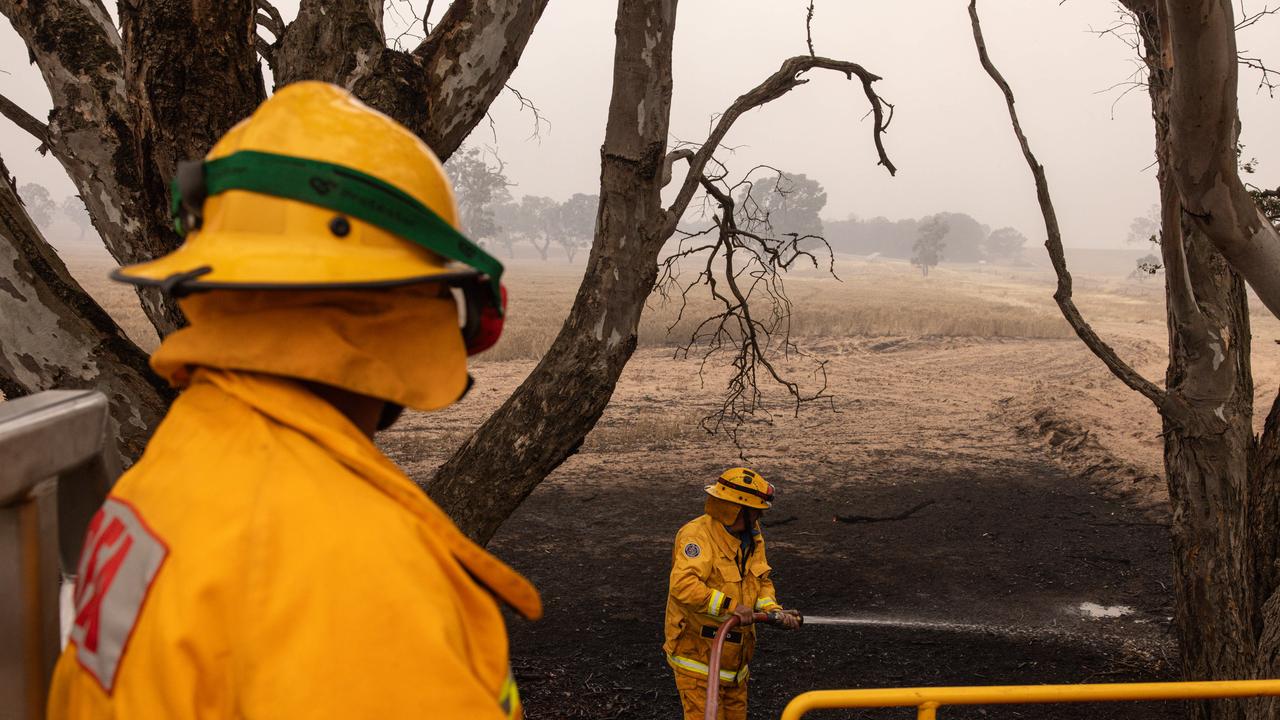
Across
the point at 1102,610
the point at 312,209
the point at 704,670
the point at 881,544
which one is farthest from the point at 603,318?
the point at 881,544

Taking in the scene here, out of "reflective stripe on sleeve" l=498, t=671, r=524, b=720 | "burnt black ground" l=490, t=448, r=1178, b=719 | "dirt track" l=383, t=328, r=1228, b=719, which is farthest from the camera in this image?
"dirt track" l=383, t=328, r=1228, b=719

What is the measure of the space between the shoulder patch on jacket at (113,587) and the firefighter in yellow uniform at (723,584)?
3.85m

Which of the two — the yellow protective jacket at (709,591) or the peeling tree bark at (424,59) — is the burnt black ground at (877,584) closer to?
the yellow protective jacket at (709,591)

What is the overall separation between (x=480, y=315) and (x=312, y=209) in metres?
0.30

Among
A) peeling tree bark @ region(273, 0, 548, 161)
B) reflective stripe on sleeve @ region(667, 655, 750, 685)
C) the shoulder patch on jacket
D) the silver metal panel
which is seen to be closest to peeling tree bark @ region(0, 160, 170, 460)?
peeling tree bark @ region(273, 0, 548, 161)

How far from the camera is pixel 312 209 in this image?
1.16m

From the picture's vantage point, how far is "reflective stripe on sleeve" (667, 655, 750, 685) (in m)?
4.89

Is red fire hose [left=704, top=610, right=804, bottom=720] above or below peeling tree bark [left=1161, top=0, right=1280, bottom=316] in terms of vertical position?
below

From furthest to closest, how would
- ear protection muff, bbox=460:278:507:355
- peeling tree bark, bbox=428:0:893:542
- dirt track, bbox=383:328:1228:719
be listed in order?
dirt track, bbox=383:328:1228:719 < peeling tree bark, bbox=428:0:893:542 < ear protection muff, bbox=460:278:507:355

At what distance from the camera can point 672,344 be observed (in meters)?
26.9

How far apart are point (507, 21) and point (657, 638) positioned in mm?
4800

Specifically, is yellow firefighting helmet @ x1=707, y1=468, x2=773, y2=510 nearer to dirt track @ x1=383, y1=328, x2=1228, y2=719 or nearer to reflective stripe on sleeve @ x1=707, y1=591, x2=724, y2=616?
reflective stripe on sleeve @ x1=707, y1=591, x2=724, y2=616

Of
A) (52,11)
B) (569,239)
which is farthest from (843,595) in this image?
(569,239)

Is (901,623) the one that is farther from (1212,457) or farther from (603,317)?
(603,317)
